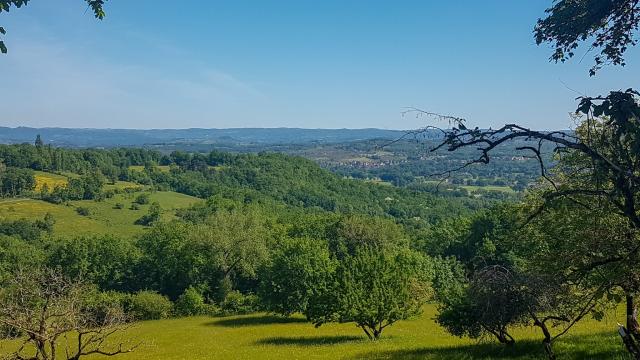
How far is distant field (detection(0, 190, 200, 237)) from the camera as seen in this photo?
13825cm

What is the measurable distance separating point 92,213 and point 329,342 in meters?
133

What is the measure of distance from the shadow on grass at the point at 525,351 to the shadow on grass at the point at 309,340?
36.4 feet

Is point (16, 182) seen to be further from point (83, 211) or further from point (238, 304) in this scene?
point (238, 304)

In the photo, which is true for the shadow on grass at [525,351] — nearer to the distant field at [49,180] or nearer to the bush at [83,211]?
the bush at [83,211]

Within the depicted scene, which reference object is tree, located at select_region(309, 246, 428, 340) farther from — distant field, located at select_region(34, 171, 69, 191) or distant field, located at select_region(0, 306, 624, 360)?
distant field, located at select_region(34, 171, 69, 191)

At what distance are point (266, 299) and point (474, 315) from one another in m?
35.7

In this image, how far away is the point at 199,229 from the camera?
81.4m

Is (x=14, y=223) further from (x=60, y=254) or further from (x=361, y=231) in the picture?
(x=361, y=231)

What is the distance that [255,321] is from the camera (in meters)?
58.9

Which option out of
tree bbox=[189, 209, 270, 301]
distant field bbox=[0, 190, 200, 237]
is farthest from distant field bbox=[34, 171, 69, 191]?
tree bbox=[189, 209, 270, 301]

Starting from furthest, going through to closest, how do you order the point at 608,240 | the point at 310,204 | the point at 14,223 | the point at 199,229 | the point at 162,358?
the point at 310,204 < the point at 14,223 < the point at 199,229 < the point at 162,358 < the point at 608,240

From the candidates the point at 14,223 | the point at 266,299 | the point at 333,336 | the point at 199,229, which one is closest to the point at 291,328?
the point at 266,299

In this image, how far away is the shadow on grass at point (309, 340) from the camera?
37250 mm

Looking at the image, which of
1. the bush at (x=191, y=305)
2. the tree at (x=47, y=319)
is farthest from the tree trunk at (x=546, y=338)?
the bush at (x=191, y=305)
